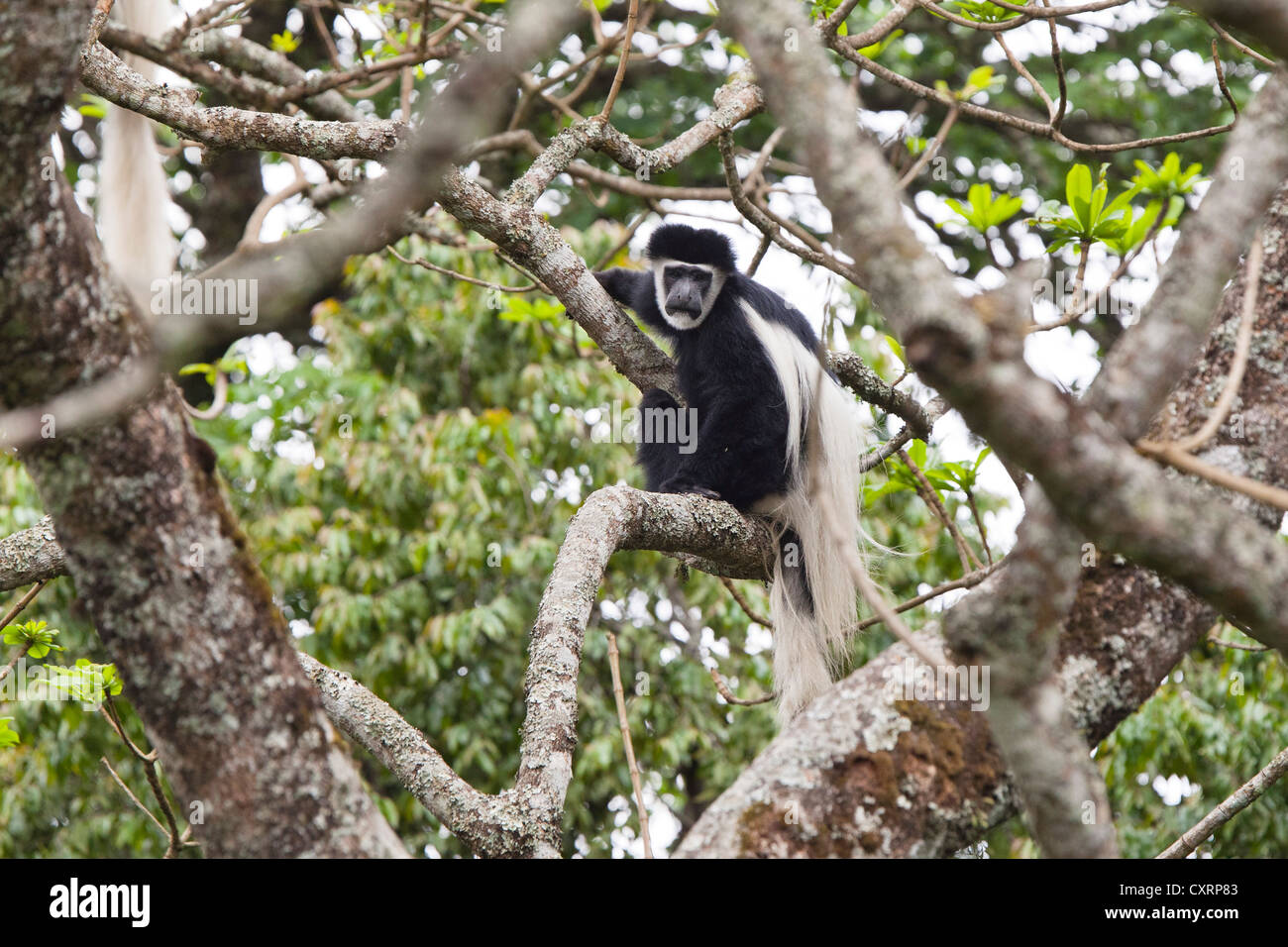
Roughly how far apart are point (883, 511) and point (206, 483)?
3836 millimetres

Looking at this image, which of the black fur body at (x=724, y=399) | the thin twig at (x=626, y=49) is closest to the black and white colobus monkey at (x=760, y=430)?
the black fur body at (x=724, y=399)

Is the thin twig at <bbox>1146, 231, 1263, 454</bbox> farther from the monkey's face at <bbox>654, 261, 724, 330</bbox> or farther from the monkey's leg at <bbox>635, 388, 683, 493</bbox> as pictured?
the monkey's face at <bbox>654, 261, 724, 330</bbox>

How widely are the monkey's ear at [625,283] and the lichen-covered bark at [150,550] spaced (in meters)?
2.07

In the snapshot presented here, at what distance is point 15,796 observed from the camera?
4.16 metres

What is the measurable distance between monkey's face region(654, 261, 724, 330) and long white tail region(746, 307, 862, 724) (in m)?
0.13

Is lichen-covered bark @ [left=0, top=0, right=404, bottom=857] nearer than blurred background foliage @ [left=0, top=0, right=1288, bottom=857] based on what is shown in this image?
Yes

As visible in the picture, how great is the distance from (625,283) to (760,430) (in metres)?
0.55

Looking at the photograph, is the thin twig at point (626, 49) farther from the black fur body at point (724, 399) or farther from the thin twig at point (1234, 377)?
the thin twig at point (1234, 377)

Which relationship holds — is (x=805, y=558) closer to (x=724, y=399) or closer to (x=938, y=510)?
(x=724, y=399)

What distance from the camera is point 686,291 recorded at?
10.1 ft


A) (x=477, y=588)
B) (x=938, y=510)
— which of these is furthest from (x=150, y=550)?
(x=477, y=588)

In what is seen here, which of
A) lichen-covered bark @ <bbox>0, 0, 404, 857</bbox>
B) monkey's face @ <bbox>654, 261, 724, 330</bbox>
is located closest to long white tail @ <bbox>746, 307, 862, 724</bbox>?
monkey's face @ <bbox>654, 261, 724, 330</bbox>

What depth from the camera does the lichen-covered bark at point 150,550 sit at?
825 mm

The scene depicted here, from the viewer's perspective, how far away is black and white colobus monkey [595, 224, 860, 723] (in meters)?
2.86
